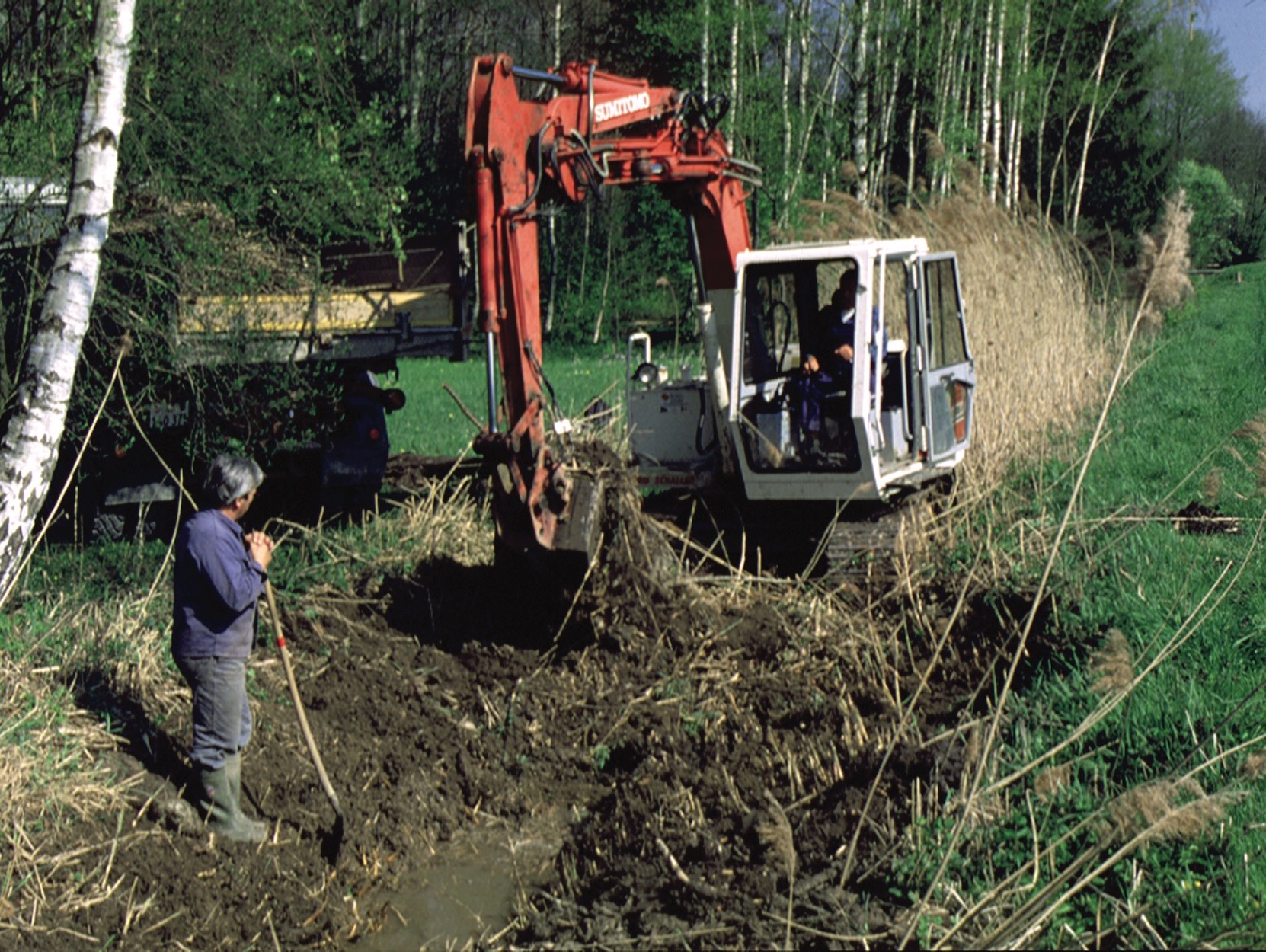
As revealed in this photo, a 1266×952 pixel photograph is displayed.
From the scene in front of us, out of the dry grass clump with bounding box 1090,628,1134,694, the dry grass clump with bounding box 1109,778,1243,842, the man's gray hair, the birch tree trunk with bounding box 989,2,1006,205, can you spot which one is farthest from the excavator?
the birch tree trunk with bounding box 989,2,1006,205

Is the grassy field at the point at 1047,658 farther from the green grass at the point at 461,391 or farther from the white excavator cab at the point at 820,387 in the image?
the green grass at the point at 461,391

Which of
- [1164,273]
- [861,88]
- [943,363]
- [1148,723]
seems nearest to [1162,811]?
[1164,273]

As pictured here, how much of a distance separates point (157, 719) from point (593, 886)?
100 inches

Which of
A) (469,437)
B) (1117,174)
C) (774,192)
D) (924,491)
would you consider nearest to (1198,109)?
(1117,174)

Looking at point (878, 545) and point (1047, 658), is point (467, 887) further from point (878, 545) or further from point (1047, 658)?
point (878, 545)

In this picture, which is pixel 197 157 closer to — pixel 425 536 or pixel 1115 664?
pixel 425 536

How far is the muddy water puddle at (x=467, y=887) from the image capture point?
5.50 meters

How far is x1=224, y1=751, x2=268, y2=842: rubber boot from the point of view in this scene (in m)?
5.88

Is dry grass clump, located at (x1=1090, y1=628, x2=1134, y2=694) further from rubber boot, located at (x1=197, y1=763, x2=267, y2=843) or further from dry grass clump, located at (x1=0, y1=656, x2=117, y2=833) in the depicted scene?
dry grass clump, located at (x1=0, y1=656, x2=117, y2=833)

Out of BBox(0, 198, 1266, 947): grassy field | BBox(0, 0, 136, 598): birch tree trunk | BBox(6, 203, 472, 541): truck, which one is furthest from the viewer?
BBox(6, 203, 472, 541): truck

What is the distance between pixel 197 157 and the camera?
872 centimetres

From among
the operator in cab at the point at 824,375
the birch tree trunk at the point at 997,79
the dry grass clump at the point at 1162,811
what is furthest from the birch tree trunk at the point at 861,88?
the dry grass clump at the point at 1162,811

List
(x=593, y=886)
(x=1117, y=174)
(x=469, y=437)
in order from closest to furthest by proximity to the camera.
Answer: (x=593, y=886), (x=469, y=437), (x=1117, y=174)

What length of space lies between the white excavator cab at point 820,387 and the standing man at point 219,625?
3905 mm
